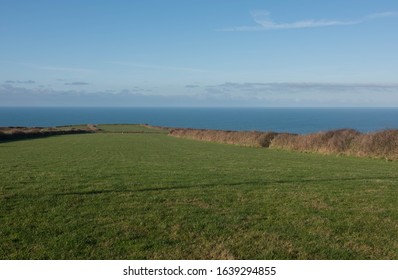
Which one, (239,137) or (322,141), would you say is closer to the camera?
(322,141)

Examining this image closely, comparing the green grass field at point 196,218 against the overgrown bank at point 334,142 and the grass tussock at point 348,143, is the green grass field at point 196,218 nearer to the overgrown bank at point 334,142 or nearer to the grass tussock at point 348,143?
the grass tussock at point 348,143

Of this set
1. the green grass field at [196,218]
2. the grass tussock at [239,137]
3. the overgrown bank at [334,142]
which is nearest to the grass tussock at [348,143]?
the overgrown bank at [334,142]

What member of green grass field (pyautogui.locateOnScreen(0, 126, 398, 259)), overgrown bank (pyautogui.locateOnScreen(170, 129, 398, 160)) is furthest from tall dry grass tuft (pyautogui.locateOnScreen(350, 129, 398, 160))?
green grass field (pyautogui.locateOnScreen(0, 126, 398, 259))

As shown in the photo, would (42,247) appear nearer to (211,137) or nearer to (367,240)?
(367,240)

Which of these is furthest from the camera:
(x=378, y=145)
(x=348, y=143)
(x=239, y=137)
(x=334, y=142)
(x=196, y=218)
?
(x=239, y=137)

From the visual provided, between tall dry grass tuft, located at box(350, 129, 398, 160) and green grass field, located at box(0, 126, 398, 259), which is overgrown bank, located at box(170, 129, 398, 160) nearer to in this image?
tall dry grass tuft, located at box(350, 129, 398, 160)

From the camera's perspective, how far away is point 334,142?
126ft

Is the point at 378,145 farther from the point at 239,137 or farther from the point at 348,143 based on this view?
the point at 239,137

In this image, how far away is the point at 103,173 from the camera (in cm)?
1903

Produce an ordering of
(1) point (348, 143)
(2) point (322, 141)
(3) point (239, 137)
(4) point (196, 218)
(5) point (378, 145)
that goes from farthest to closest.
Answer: (3) point (239, 137) → (2) point (322, 141) → (1) point (348, 143) → (5) point (378, 145) → (4) point (196, 218)

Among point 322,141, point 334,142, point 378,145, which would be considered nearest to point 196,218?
point 378,145

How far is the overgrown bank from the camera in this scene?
112 feet

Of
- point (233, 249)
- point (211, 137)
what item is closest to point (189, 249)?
point (233, 249)

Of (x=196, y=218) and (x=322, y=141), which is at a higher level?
(x=322, y=141)
